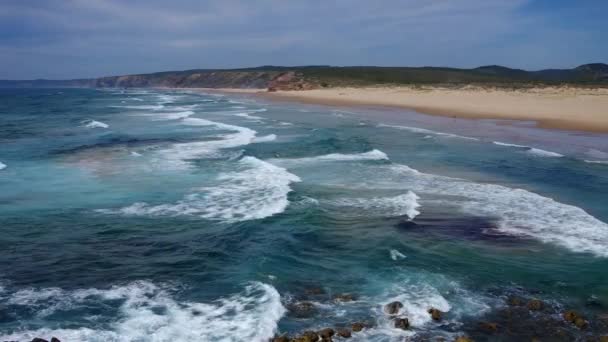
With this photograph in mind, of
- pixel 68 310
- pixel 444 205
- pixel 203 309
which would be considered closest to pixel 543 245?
pixel 444 205

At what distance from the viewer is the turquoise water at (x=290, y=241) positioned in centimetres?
1055

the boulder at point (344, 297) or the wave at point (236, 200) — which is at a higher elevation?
the boulder at point (344, 297)

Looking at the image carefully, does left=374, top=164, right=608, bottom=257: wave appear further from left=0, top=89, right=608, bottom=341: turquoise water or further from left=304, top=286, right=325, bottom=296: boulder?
left=304, top=286, right=325, bottom=296: boulder

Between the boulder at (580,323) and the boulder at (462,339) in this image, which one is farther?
the boulder at (580,323)

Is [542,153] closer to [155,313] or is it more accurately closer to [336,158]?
[336,158]

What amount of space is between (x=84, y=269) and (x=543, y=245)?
10.9 metres

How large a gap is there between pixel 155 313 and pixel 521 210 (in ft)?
37.8

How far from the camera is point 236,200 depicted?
19.4 m

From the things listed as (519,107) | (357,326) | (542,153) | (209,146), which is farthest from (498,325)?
(519,107)

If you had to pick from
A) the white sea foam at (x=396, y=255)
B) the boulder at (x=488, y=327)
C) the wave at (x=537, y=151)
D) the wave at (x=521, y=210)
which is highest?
the wave at (x=537, y=151)

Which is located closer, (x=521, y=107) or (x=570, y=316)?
(x=570, y=316)

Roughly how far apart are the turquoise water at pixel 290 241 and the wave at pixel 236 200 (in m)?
0.09

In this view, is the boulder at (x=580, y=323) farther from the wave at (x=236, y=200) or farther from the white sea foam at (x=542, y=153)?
the white sea foam at (x=542, y=153)

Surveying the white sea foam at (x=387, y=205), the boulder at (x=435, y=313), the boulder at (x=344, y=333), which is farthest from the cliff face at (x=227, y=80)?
the boulder at (x=344, y=333)
